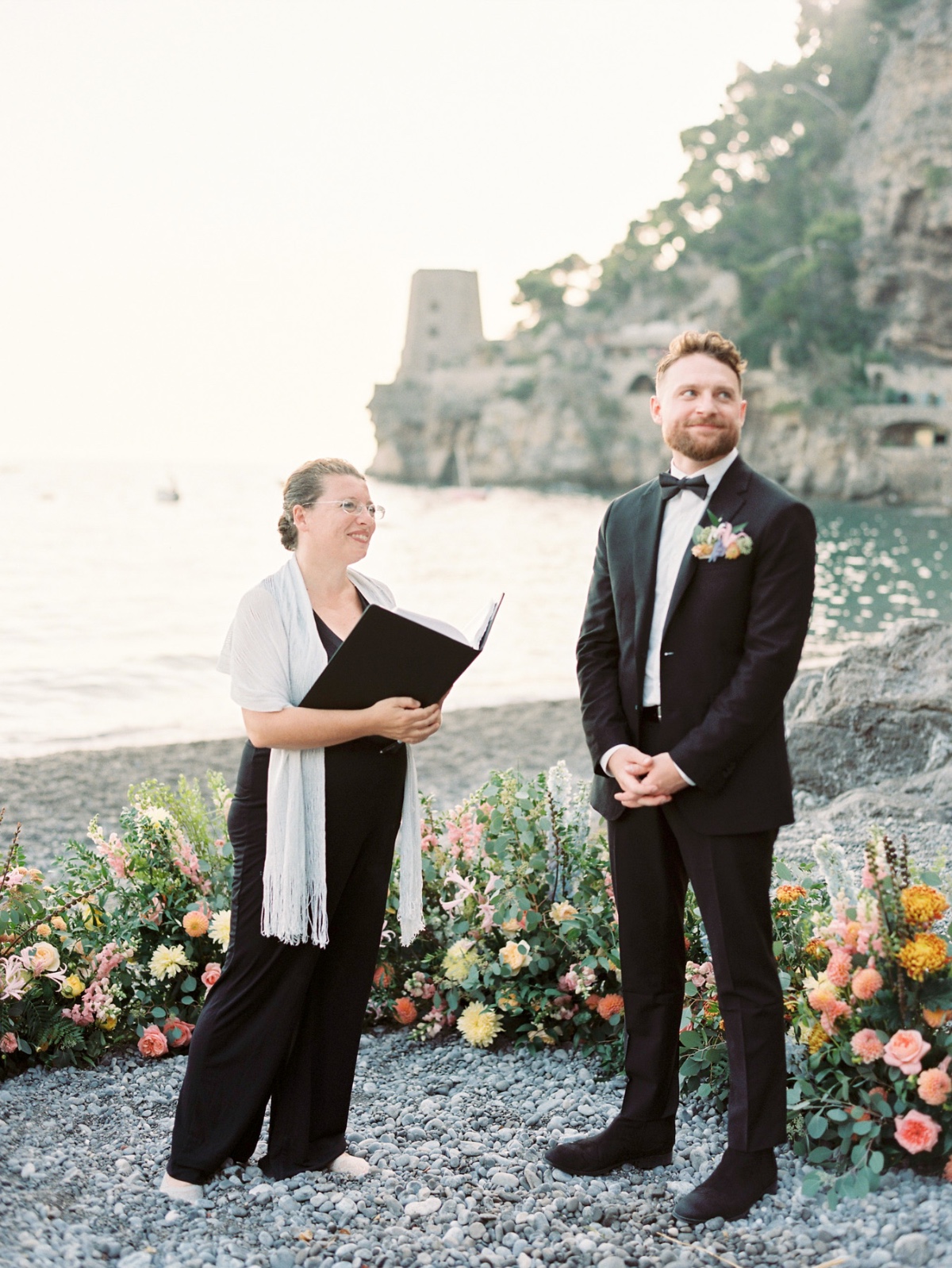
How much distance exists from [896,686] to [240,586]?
23973 mm

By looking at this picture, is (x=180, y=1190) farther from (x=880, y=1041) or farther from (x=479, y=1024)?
(x=880, y=1041)

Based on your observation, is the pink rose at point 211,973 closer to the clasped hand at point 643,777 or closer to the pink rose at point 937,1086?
the clasped hand at point 643,777

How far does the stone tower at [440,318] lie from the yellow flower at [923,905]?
75864mm

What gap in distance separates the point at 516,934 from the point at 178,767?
6239 millimetres

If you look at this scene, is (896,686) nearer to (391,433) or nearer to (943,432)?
(943,432)

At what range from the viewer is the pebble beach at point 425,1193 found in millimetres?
2365

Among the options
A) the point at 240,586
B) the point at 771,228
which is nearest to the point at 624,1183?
the point at 240,586

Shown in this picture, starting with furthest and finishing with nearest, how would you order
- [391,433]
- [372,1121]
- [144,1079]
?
1. [391,433]
2. [144,1079]
3. [372,1121]

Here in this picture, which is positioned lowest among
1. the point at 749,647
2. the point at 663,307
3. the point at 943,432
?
the point at 749,647

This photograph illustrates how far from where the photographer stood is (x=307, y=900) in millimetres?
2674

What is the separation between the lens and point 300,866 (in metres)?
2.62

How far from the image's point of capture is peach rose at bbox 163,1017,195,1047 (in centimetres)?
357

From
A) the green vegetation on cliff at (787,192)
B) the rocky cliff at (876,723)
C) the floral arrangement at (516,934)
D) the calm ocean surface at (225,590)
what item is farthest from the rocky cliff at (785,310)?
the floral arrangement at (516,934)

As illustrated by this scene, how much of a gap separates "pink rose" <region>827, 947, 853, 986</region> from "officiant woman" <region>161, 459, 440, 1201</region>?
3.52ft
